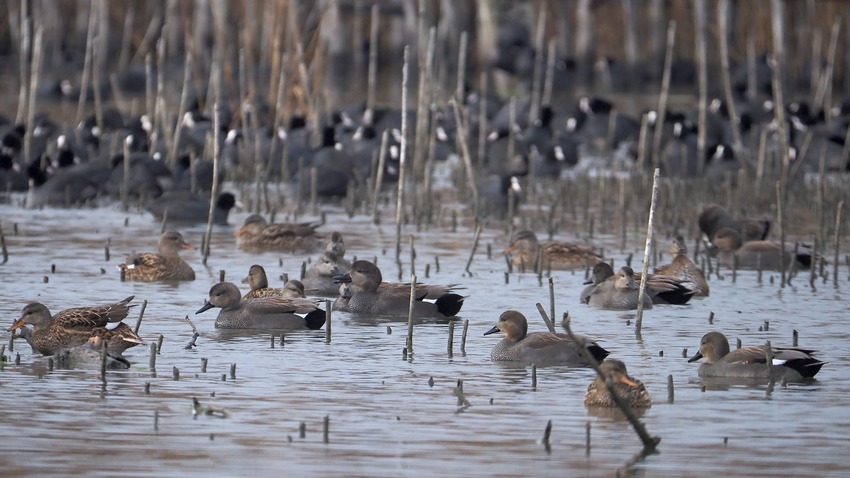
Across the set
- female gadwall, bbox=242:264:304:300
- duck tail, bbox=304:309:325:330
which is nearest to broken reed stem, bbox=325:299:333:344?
duck tail, bbox=304:309:325:330

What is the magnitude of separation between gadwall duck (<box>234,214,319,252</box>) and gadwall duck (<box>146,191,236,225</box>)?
1807 millimetres

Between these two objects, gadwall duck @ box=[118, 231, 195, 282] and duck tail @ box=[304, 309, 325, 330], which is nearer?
duck tail @ box=[304, 309, 325, 330]

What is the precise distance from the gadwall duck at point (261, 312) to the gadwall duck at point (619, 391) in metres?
2.64

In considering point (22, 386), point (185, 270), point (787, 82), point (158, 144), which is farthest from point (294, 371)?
point (787, 82)

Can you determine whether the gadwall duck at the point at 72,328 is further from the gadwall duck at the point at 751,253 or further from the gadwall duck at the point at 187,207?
the gadwall duck at the point at 187,207

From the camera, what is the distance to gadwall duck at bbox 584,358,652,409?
826 cm

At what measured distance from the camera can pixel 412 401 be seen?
8383mm

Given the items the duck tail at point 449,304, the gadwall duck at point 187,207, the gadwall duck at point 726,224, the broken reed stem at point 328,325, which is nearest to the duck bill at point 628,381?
the broken reed stem at point 328,325

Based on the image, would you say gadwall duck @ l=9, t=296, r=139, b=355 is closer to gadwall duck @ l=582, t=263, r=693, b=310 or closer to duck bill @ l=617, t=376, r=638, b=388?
duck bill @ l=617, t=376, r=638, b=388

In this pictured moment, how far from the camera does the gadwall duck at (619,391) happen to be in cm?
826

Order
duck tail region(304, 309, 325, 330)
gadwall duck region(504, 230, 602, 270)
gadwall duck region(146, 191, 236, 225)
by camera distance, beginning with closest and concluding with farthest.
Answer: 1. duck tail region(304, 309, 325, 330)
2. gadwall duck region(504, 230, 602, 270)
3. gadwall duck region(146, 191, 236, 225)

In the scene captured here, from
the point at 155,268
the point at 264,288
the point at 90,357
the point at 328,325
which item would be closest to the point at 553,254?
the point at 264,288

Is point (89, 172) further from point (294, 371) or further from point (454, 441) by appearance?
point (454, 441)

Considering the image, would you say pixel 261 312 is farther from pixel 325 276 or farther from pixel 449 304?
pixel 325 276
